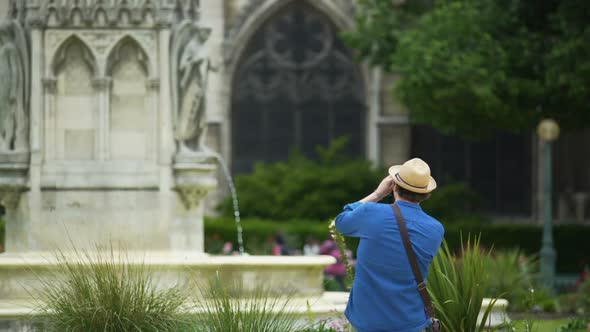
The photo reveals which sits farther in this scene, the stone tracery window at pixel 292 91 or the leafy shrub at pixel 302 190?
the stone tracery window at pixel 292 91

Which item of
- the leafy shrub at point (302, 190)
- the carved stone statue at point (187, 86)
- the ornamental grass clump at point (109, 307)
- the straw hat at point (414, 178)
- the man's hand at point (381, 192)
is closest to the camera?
the straw hat at point (414, 178)

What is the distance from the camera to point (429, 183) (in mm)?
7297

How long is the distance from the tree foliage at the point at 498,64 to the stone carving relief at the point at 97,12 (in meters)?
11.0

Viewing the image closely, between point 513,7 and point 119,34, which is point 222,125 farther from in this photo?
point 119,34

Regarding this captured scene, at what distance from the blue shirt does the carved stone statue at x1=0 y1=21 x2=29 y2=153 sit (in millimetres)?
5213

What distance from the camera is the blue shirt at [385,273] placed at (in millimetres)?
7051

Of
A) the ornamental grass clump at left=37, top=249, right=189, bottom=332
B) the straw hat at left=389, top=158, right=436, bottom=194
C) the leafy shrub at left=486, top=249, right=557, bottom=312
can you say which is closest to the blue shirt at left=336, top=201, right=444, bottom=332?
the straw hat at left=389, top=158, right=436, bottom=194

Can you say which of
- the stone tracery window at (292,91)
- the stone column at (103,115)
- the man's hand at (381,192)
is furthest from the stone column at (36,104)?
the stone tracery window at (292,91)

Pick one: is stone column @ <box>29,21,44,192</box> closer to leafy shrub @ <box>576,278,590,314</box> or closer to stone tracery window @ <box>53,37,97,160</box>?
stone tracery window @ <box>53,37,97,160</box>

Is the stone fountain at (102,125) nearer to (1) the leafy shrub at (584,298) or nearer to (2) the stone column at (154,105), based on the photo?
(2) the stone column at (154,105)

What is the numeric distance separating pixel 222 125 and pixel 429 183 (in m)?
21.9

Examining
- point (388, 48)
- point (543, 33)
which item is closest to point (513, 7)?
point (543, 33)

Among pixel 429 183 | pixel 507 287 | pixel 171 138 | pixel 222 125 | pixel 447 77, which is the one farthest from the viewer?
pixel 222 125

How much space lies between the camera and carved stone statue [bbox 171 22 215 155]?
11547 millimetres
